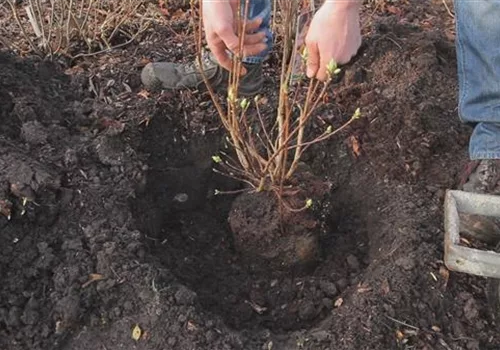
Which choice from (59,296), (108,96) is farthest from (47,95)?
(59,296)

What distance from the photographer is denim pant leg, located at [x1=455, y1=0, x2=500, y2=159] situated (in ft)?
7.77

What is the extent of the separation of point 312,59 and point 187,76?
112cm

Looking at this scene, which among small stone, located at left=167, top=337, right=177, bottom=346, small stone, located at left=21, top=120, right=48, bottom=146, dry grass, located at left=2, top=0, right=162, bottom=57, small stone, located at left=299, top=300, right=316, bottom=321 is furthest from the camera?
dry grass, located at left=2, top=0, right=162, bottom=57

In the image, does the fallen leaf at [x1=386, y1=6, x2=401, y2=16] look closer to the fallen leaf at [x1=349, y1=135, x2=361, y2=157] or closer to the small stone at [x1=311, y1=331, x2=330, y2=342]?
the fallen leaf at [x1=349, y1=135, x2=361, y2=157]

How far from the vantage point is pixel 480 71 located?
2.46 meters

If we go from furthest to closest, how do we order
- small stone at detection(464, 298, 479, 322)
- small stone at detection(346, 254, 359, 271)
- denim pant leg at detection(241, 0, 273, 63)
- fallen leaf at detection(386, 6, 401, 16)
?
fallen leaf at detection(386, 6, 401, 16)
denim pant leg at detection(241, 0, 273, 63)
small stone at detection(346, 254, 359, 271)
small stone at detection(464, 298, 479, 322)

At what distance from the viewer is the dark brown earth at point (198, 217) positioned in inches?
80.0

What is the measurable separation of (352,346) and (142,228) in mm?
906

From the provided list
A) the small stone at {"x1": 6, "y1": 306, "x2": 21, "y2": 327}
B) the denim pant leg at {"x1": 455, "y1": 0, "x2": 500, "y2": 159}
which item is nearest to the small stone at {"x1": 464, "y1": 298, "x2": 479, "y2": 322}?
the denim pant leg at {"x1": 455, "y1": 0, "x2": 500, "y2": 159}

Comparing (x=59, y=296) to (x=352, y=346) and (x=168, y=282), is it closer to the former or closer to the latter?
(x=168, y=282)

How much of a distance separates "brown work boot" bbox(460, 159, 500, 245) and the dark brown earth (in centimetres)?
9

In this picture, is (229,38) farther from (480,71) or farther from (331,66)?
(480,71)

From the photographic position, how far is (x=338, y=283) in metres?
2.28

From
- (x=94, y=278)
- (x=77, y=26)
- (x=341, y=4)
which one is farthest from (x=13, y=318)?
(x=77, y=26)
